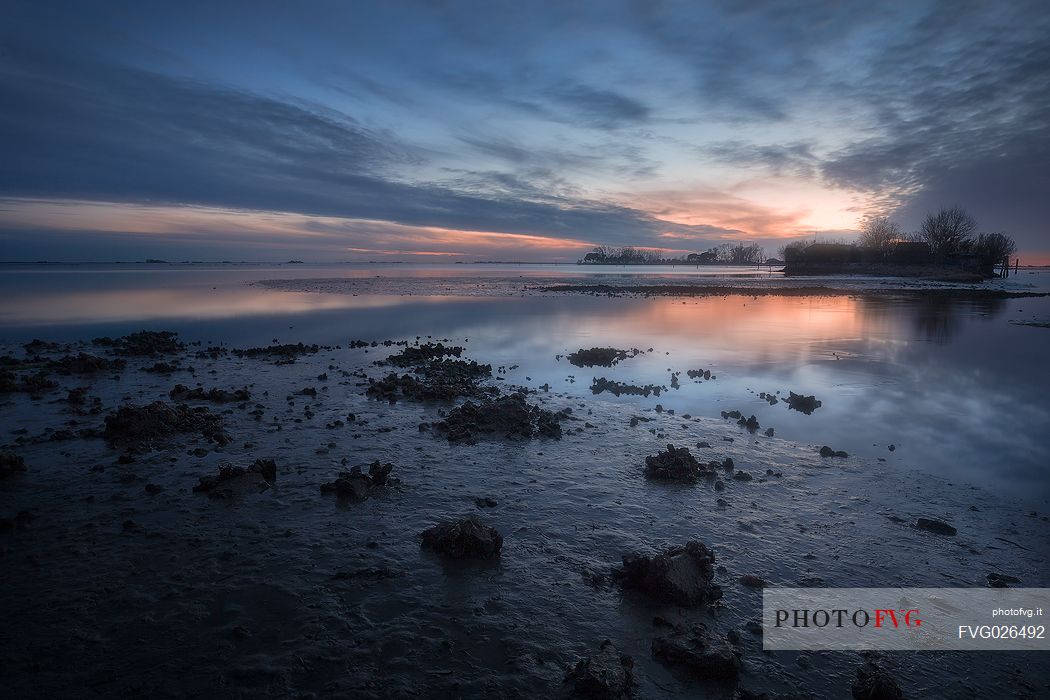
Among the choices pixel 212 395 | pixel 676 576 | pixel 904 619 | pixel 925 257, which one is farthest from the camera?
pixel 925 257

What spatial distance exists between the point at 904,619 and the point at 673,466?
3682mm

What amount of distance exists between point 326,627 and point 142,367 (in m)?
17.8

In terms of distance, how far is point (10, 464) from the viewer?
808 cm

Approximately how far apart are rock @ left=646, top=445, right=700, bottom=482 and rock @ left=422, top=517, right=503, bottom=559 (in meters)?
3.36

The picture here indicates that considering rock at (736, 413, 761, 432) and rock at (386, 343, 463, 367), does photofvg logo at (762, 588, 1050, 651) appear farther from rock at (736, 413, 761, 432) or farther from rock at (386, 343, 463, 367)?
rock at (386, 343, 463, 367)

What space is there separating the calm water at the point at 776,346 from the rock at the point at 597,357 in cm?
84

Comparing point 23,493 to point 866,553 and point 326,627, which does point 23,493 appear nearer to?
point 326,627

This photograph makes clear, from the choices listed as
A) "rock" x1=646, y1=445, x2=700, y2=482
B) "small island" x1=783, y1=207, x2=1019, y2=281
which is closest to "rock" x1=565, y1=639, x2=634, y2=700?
"rock" x1=646, y1=445, x2=700, y2=482

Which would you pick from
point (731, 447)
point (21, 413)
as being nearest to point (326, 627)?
point (731, 447)

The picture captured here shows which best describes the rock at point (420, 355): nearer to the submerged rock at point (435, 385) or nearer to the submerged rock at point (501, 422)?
the submerged rock at point (435, 385)

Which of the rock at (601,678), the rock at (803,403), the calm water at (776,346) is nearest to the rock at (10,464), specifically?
the rock at (601,678)

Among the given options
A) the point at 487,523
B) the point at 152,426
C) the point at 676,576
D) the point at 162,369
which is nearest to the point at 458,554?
the point at 487,523

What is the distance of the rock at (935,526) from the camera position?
662 cm

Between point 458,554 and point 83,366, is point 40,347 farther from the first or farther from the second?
point 458,554
